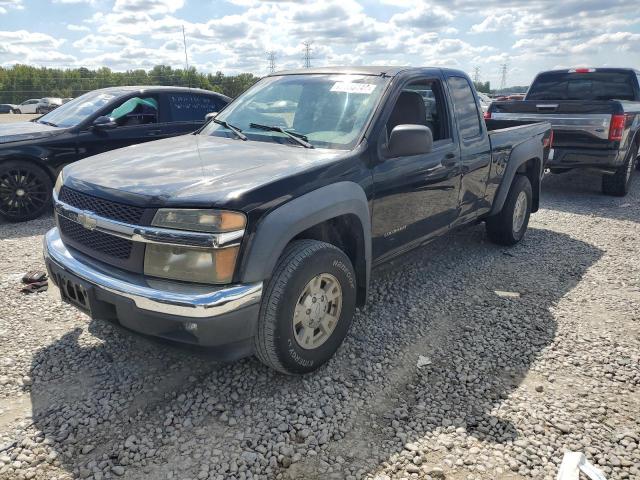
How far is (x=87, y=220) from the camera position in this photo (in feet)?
9.02

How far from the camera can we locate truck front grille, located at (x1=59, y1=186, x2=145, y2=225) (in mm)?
2539

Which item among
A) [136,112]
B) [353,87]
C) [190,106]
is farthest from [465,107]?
[136,112]

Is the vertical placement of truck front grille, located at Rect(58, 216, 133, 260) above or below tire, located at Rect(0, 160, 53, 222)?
above

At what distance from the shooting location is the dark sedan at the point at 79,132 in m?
6.26

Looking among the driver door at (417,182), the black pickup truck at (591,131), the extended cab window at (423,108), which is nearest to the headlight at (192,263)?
the driver door at (417,182)

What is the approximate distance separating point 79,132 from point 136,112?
82cm

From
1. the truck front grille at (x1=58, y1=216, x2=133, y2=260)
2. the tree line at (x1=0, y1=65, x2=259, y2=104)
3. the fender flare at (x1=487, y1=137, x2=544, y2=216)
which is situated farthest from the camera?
the tree line at (x1=0, y1=65, x2=259, y2=104)

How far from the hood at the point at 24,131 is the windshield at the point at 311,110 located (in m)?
3.54

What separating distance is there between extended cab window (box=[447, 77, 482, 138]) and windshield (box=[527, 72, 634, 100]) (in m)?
5.74

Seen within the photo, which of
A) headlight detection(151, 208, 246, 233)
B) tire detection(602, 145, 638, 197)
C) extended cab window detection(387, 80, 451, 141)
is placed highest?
extended cab window detection(387, 80, 451, 141)

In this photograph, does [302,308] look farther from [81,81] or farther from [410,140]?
[81,81]

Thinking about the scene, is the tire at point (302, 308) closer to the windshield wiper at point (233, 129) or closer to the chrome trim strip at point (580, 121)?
the windshield wiper at point (233, 129)

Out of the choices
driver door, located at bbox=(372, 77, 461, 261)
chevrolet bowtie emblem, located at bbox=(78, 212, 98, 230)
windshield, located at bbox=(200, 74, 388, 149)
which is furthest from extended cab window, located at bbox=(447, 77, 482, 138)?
chevrolet bowtie emblem, located at bbox=(78, 212, 98, 230)

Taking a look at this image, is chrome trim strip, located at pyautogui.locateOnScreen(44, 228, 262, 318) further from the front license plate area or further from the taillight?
the taillight
